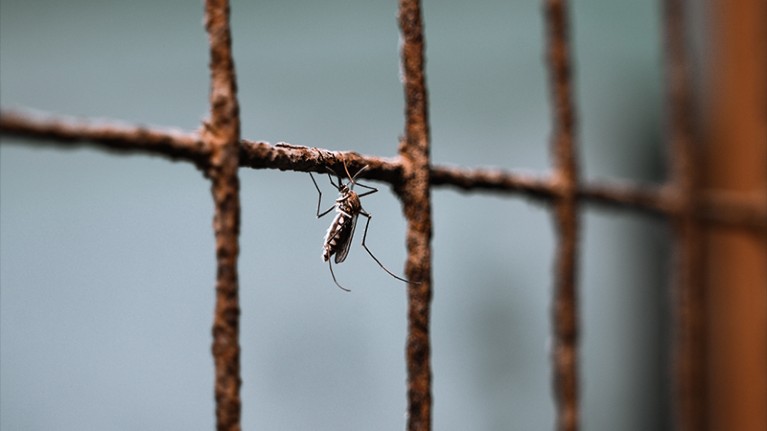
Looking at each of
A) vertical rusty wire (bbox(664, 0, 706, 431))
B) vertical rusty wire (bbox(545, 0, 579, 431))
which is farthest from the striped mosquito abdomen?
vertical rusty wire (bbox(664, 0, 706, 431))

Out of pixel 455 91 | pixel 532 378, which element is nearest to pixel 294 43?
pixel 455 91

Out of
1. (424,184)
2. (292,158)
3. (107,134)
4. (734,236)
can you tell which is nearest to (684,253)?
(734,236)

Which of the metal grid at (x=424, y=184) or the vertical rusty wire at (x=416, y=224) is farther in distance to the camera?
the vertical rusty wire at (x=416, y=224)

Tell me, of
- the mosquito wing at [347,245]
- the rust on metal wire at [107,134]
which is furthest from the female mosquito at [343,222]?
the rust on metal wire at [107,134]

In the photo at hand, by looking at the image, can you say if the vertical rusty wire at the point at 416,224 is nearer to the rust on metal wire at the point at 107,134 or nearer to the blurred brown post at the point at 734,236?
the rust on metal wire at the point at 107,134

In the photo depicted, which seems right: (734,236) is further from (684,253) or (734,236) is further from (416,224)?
(416,224)

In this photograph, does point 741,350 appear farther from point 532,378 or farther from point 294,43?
point 294,43
